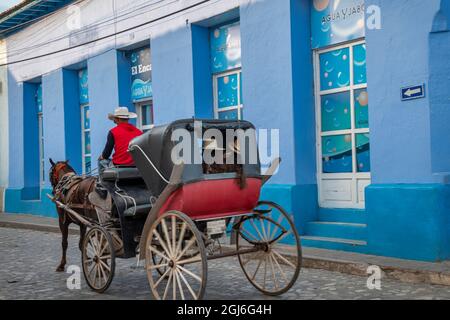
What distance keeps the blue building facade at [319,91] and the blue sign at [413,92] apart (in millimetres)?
13

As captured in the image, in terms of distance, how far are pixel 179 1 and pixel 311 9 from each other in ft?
10.0

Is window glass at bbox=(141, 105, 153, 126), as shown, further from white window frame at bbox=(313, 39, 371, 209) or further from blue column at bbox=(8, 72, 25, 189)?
blue column at bbox=(8, 72, 25, 189)

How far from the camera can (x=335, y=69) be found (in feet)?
27.2

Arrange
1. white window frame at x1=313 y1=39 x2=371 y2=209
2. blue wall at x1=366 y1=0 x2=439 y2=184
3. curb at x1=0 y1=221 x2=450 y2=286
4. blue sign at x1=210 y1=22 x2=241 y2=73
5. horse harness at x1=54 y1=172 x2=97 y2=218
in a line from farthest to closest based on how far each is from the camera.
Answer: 1. blue sign at x1=210 y1=22 x2=241 y2=73
2. white window frame at x1=313 y1=39 x2=371 y2=209
3. horse harness at x1=54 y1=172 x2=97 y2=218
4. blue wall at x1=366 y1=0 x2=439 y2=184
5. curb at x1=0 y1=221 x2=450 y2=286

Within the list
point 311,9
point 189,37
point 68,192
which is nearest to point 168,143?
point 68,192

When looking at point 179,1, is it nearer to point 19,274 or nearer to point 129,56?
point 129,56

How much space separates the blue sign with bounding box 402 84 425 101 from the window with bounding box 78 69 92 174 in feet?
30.3

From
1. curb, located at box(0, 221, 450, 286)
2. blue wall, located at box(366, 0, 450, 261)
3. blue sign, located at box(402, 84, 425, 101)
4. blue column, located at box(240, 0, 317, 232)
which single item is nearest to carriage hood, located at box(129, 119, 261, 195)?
curb, located at box(0, 221, 450, 286)

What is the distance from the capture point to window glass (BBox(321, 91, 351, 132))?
8141 mm

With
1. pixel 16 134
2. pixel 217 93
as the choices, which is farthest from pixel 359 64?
pixel 16 134

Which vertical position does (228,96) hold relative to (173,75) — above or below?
below

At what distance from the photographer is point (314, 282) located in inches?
247

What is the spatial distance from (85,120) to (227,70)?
228 inches

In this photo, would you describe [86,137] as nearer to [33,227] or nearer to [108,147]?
[33,227]
